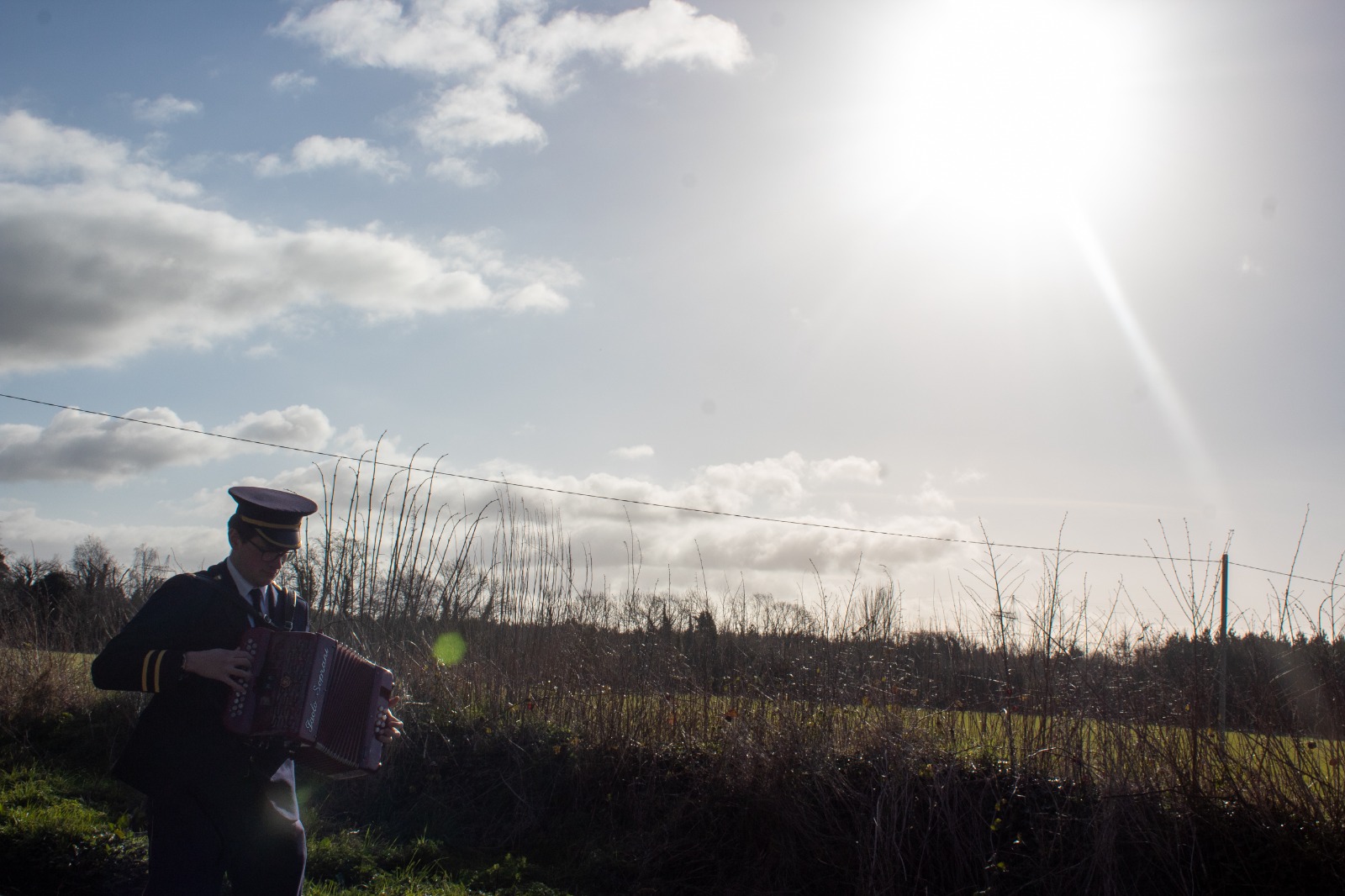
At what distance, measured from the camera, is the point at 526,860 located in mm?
7383

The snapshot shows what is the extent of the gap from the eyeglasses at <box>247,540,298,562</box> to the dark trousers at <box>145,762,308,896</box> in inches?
37.4

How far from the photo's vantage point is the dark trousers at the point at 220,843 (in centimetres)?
341

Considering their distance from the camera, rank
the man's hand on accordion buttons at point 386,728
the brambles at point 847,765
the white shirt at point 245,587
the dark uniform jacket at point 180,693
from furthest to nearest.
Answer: the brambles at point 847,765, the man's hand on accordion buttons at point 386,728, the white shirt at point 245,587, the dark uniform jacket at point 180,693

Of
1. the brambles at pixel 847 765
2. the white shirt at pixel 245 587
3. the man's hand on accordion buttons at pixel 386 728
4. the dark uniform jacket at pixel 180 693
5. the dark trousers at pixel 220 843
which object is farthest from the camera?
the brambles at pixel 847 765

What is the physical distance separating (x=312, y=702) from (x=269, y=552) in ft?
2.40

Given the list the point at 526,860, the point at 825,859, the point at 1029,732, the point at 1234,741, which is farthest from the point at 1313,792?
the point at 526,860

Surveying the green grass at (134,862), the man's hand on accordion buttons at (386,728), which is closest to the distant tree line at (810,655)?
the green grass at (134,862)

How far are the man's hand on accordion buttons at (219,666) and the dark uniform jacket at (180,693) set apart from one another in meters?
0.10

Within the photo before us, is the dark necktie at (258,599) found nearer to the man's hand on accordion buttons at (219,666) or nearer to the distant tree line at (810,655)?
the man's hand on accordion buttons at (219,666)

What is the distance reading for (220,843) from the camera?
355cm

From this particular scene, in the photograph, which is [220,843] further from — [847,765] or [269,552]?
[847,765]

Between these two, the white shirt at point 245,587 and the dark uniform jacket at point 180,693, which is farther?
the white shirt at point 245,587

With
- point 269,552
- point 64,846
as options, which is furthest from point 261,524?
point 64,846

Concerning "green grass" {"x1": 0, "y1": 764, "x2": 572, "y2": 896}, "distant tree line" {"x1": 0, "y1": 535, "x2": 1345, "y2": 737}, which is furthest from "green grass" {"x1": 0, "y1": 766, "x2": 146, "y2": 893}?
"distant tree line" {"x1": 0, "y1": 535, "x2": 1345, "y2": 737}
